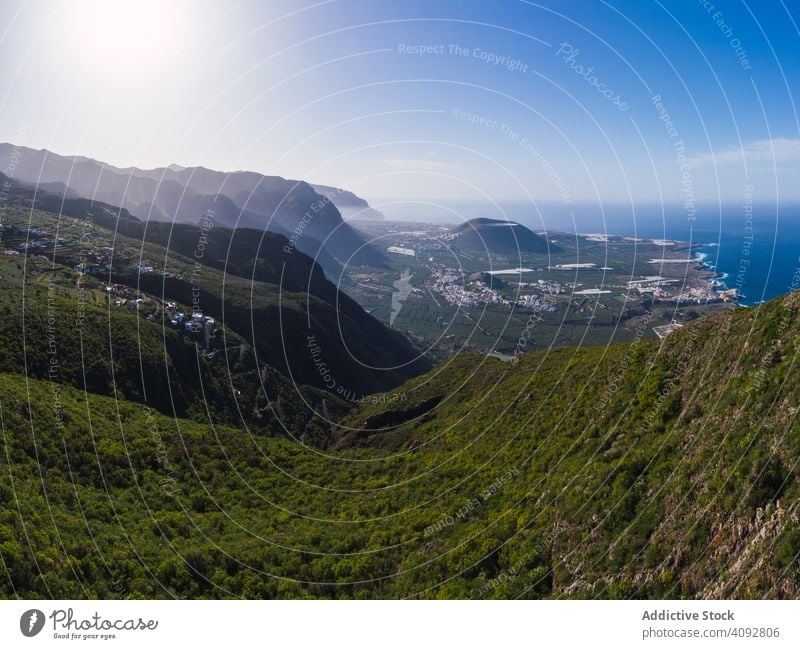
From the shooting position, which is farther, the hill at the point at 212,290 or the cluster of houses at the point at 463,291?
the cluster of houses at the point at 463,291

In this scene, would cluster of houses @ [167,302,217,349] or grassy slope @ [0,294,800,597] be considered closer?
grassy slope @ [0,294,800,597]

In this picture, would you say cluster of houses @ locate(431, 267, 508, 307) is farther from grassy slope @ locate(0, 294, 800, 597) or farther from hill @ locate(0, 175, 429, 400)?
grassy slope @ locate(0, 294, 800, 597)

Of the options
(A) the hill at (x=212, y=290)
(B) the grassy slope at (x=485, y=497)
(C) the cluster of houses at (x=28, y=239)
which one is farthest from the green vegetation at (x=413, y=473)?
(C) the cluster of houses at (x=28, y=239)

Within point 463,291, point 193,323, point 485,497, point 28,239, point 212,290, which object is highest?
point 463,291

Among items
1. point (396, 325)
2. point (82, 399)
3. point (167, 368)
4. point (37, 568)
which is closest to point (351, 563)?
point (37, 568)

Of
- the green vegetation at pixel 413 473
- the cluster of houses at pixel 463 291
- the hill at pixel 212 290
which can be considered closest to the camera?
the green vegetation at pixel 413 473

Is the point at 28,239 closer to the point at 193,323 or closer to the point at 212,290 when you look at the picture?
the point at 212,290

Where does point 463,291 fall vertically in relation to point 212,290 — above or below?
above

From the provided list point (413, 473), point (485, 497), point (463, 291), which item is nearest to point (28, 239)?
point (413, 473)

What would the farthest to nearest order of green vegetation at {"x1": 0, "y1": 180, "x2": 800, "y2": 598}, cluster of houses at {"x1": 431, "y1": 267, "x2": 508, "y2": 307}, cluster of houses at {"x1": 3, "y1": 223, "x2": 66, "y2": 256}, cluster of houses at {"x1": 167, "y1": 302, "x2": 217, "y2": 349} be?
1. cluster of houses at {"x1": 431, "y1": 267, "x2": 508, "y2": 307}
2. cluster of houses at {"x1": 3, "y1": 223, "x2": 66, "y2": 256}
3. cluster of houses at {"x1": 167, "y1": 302, "x2": 217, "y2": 349}
4. green vegetation at {"x1": 0, "y1": 180, "x2": 800, "y2": 598}

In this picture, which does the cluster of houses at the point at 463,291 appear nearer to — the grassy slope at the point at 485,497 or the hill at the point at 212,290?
the hill at the point at 212,290

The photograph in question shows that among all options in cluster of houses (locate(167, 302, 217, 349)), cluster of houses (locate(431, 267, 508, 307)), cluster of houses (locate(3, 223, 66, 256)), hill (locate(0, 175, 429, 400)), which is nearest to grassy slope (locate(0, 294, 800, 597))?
hill (locate(0, 175, 429, 400))
